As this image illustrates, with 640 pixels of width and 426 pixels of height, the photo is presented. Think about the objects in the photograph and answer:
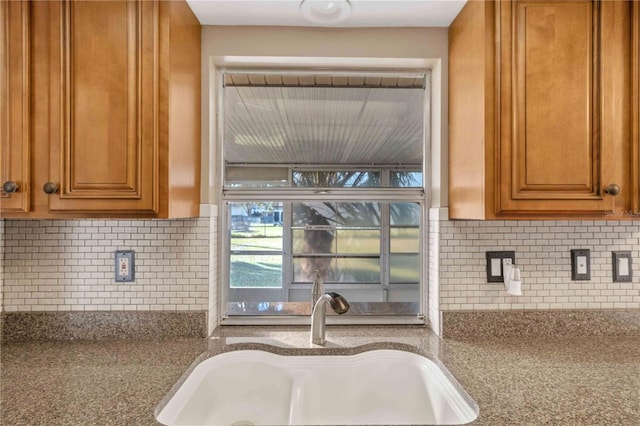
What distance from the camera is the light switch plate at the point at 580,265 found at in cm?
163

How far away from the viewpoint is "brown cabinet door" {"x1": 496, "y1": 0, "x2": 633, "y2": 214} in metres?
1.29

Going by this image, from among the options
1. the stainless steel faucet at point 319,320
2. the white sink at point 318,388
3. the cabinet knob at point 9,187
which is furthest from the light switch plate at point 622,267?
the cabinet knob at point 9,187

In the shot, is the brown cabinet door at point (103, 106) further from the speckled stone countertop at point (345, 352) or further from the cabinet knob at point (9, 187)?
the speckled stone countertop at point (345, 352)

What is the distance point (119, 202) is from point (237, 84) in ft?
2.69

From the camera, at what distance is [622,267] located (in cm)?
164

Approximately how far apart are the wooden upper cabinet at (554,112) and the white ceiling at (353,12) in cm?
25

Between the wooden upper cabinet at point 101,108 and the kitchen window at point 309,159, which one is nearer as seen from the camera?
the wooden upper cabinet at point 101,108

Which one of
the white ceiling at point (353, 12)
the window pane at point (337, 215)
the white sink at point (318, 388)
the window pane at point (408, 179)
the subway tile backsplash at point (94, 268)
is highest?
the white ceiling at point (353, 12)

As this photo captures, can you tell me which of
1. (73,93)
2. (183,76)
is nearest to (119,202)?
(73,93)

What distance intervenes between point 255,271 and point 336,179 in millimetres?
756

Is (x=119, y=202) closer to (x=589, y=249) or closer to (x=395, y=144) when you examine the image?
(x=395, y=144)

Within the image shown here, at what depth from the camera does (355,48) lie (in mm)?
1642

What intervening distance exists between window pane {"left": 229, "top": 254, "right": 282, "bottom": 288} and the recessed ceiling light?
1.09 meters

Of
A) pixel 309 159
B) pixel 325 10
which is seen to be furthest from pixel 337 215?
pixel 325 10
